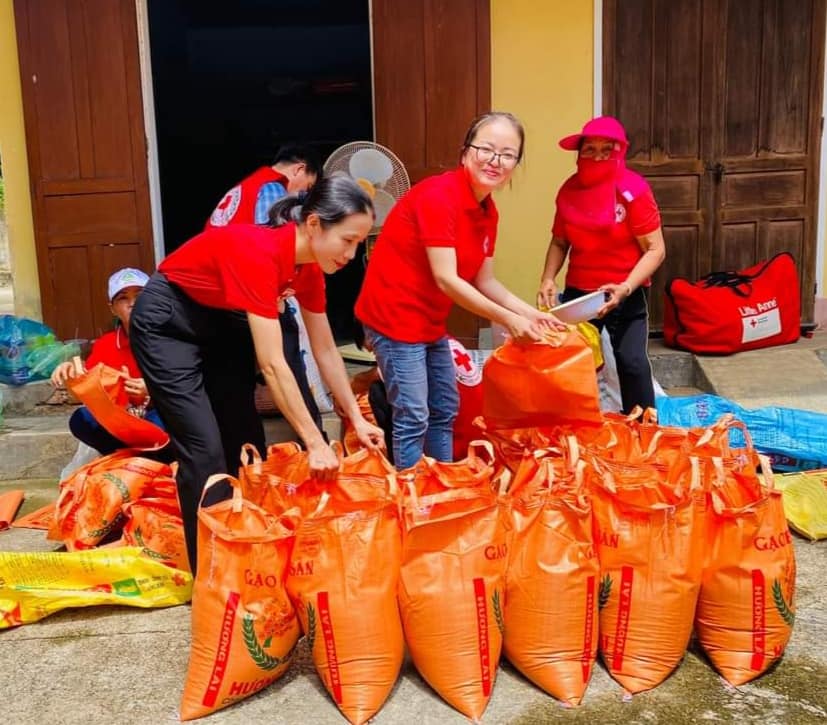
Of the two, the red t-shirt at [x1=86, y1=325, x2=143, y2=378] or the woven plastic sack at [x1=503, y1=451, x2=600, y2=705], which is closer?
the woven plastic sack at [x1=503, y1=451, x2=600, y2=705]

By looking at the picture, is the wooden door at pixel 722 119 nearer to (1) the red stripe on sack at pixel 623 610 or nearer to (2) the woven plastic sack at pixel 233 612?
(1) the red stripe on sack at pixel 623 610

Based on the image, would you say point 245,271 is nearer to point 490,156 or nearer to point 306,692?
point 490,156

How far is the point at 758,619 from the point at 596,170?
2227 mm

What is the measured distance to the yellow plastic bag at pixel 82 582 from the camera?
3289mm

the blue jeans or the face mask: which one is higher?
the face mask

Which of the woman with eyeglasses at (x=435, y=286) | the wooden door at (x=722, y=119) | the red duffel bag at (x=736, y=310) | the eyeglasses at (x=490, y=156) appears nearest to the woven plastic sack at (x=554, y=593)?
the woman with eyeglasses at (x=435, y=286)

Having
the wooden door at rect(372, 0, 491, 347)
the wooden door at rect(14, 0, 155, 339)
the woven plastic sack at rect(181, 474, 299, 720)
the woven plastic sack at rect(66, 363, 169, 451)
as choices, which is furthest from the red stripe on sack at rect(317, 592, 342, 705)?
the wooden door at rect(14, 0, 155, 339)

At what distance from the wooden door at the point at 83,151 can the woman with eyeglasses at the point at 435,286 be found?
2.62m

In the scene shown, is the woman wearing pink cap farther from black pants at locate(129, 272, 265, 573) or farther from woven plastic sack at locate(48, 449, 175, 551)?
woven plastic sack at locate(48, 449, 175, 551)

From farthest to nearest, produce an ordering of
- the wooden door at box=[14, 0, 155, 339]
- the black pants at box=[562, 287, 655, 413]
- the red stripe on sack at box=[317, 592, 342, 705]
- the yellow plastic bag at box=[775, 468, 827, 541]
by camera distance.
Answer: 1. the wooden door at box=[14, 0, 155, 339]
2. the black pants at box=[562, 287, 655, 413]
3. the yellow plastic bag at box=[775, 468, 827, 541]
4. the red stripe on sack at box=[317, 592, 342, 705]

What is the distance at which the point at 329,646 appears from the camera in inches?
104

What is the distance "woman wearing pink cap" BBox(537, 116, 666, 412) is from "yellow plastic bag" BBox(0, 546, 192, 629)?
2.11 m

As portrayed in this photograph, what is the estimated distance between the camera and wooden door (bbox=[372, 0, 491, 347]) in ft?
18.5

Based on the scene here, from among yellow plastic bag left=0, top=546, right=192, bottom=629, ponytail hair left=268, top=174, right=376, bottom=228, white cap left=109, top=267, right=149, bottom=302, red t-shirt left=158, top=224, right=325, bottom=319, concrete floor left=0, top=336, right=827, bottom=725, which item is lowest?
concrete floor left=0, top=336, right=827, bottom=725
